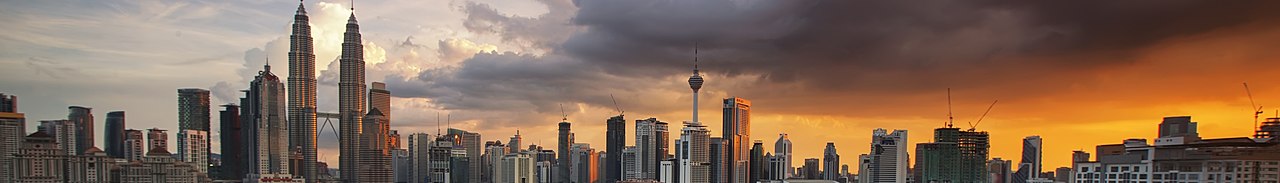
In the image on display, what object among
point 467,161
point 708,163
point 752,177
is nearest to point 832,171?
point 752,177

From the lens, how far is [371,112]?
17688mm

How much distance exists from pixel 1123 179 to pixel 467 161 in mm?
14735

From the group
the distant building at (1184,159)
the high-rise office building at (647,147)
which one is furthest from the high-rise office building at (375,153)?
the distant building at (1184,159)

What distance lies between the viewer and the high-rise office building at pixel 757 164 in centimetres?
1752

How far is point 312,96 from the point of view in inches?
715

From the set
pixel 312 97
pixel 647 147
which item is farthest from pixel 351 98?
pixel 647 147

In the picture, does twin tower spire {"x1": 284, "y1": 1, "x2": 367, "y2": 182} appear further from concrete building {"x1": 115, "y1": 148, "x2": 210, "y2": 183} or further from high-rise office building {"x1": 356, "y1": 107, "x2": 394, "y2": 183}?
concrete building {"x1": 115, "y1": 148, "x2": 210, "y2": 183}

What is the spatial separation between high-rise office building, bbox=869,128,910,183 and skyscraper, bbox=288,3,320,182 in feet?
31.6

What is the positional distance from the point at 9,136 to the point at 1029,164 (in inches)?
404

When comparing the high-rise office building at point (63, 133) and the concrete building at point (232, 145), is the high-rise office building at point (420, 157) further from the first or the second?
the high-rise office building at point (63, 133)

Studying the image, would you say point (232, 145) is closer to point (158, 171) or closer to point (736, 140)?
point (158, 171)

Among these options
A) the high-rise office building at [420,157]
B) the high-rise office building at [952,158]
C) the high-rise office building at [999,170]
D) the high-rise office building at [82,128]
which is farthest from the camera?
the high-rise office building at [420,157]

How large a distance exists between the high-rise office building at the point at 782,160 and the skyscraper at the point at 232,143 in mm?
9342

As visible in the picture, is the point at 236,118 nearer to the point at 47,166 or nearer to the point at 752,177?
the point at 47,166
